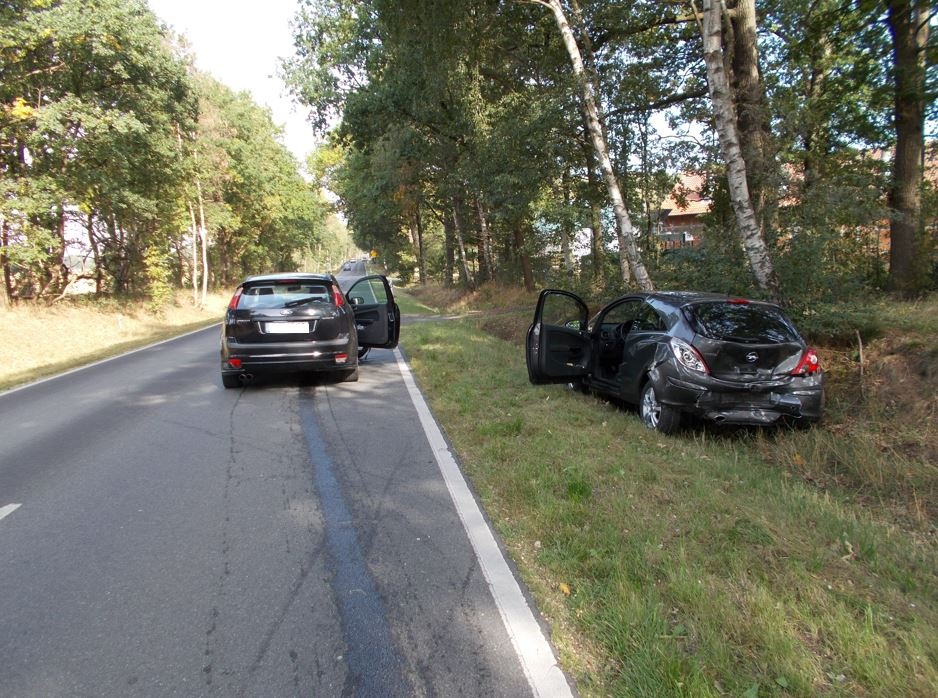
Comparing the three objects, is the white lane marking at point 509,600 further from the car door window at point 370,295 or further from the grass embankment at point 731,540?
the car door window at point 370,295

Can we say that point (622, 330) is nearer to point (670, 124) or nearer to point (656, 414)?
point (656, 414)

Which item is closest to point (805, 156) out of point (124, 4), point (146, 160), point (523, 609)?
point (523, 609)

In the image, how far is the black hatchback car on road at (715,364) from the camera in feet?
17.6

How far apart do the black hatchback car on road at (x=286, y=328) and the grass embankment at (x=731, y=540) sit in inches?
99.5

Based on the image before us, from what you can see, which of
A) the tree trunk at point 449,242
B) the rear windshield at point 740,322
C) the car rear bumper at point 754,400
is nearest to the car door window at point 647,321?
the rear windshield at point 740,322

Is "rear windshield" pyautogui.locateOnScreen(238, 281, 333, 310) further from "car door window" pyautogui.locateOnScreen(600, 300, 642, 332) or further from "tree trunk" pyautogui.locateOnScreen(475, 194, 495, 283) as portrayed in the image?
"tree trunk" pyautogui.locateOnScreen(475, 194, 495, 283)

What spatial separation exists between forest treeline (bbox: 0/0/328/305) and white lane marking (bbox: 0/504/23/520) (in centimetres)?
1544

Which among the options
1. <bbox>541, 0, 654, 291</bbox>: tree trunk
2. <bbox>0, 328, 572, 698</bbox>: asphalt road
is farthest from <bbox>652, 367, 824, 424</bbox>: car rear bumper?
<bbox>541, 0, 654, 291</bbox>: tree trunk

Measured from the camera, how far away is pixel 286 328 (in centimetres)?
820

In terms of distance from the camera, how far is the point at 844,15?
1088 centimetres

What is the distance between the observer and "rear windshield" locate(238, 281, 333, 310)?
8258 mm

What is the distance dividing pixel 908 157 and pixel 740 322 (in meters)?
7.76

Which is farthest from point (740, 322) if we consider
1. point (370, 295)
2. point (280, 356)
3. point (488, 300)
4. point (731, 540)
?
point (488, 300)

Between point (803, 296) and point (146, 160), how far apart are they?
2131cm
